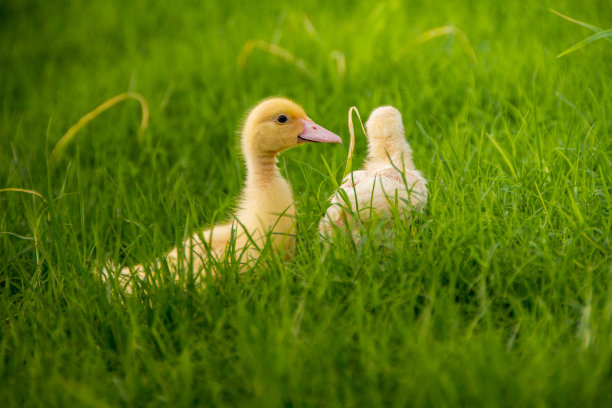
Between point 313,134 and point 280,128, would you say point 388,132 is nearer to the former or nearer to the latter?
point 313,134

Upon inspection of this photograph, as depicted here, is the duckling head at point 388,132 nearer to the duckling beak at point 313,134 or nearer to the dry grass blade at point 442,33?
the duckling beak at point 313,134

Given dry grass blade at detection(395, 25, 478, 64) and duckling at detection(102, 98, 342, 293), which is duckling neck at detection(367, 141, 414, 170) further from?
dry grass blade at detection(395, 25, 478, 64)

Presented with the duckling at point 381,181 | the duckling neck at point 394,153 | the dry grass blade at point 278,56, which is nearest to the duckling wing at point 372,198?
the duckling at point 381,181

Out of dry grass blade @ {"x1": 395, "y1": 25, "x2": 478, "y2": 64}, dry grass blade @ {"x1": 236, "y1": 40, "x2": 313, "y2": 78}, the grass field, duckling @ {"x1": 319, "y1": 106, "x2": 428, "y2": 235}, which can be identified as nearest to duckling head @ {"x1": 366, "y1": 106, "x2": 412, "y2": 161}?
duckling @ {"x1": 319, "y1": 106, "x2": 428, "y2": 235}

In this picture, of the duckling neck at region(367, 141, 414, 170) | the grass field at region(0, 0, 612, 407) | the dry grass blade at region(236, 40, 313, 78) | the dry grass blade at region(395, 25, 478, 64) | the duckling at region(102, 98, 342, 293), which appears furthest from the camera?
the dry grass blade at region(236, 40, 313, 78)

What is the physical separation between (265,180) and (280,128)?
0.28 m

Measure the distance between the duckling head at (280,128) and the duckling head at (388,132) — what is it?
26 cm

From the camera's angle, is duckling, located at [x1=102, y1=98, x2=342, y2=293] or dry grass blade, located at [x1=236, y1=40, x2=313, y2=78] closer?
duckling, located at [x1=102, y1=98, x2=342, y2=293]

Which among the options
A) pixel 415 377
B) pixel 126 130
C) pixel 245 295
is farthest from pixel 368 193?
pixel 126 130

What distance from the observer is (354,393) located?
2059mm

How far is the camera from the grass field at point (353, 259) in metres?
2.10

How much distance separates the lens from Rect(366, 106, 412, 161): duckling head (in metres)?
3.10

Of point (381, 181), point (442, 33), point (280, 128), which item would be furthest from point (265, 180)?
point (442, 33)

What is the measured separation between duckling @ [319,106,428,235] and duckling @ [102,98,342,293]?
0.77 ft
